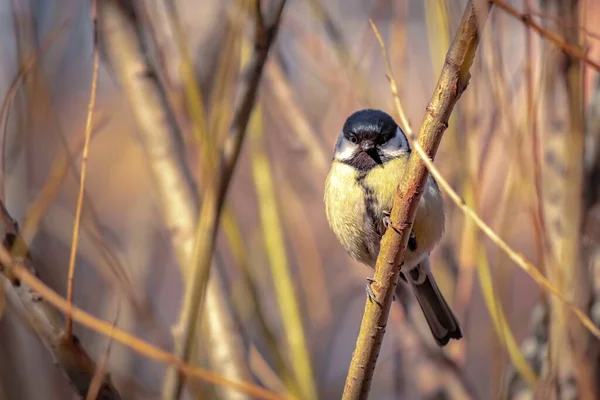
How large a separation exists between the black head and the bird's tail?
40 centimetres

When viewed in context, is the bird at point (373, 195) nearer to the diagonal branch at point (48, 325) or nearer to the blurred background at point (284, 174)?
the blurred background at point (284, 174)

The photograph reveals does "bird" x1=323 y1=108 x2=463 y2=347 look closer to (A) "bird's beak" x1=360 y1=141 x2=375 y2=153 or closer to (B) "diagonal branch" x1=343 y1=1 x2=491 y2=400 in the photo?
(A) "bird's beak" x1=360 y1=141 x2=375 y2=153

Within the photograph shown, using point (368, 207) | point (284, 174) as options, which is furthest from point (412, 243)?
point (284, 174)

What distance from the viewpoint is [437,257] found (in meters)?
2.20

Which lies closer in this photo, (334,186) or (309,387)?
(309,387)

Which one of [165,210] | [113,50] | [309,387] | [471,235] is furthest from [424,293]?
→ [113,50]

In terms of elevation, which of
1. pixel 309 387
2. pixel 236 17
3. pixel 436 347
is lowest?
pixel 309 387

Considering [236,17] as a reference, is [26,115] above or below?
below

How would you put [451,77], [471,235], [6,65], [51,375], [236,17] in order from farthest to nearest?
[51,375], [6,65], [471,235], [236,17], [451,77]

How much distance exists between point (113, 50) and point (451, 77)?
3.11 feet

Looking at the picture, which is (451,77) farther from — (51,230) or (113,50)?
(51,230)

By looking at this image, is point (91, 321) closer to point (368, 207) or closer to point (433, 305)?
point (368, 207)

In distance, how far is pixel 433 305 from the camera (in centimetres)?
209

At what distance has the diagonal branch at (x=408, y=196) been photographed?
1.04m
